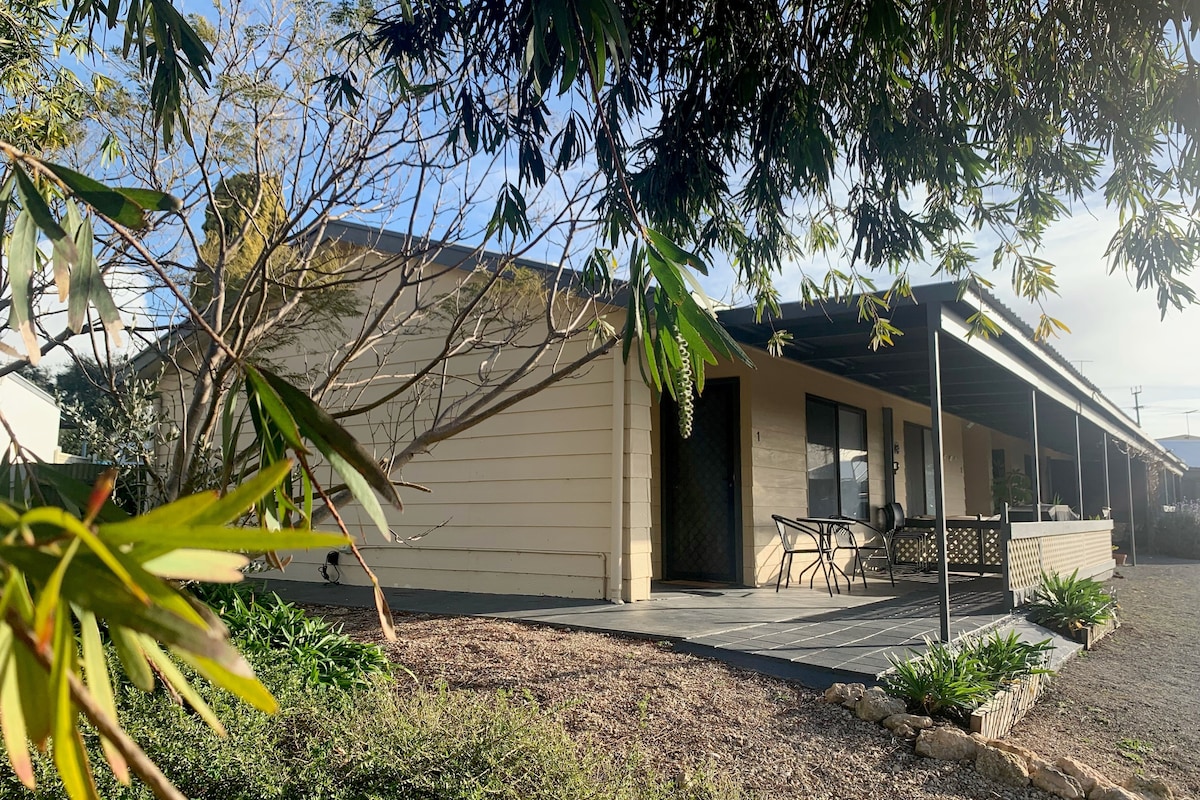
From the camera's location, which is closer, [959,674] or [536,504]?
[959,674]

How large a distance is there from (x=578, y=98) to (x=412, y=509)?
17.0ft

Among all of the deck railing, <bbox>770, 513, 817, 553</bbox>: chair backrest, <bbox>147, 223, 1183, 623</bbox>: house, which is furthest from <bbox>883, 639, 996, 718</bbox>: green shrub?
<bbox>770, 513, 817, 553</bbox>: chair backrest

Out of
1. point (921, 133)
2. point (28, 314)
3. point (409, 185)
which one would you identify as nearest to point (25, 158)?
point (28, 314)

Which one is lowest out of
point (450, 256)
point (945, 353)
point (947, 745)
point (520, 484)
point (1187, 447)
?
point (947, 745)

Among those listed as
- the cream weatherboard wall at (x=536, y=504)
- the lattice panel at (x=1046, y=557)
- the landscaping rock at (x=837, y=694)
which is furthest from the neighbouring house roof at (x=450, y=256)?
the lattice panel at (x=1046, y=557)

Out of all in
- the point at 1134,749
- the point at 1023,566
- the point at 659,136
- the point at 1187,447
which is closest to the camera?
the point at 1134,749

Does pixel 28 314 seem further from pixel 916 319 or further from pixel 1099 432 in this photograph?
pixel 1099 432

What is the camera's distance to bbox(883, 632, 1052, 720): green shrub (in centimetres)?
426

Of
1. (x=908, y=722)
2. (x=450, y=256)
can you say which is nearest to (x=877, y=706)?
(x=908, y=722)

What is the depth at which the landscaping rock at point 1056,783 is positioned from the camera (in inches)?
142

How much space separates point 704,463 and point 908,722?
17.1 feet

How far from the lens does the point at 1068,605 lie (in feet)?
24.0

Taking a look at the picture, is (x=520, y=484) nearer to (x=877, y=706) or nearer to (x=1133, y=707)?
(x=877, y=706)

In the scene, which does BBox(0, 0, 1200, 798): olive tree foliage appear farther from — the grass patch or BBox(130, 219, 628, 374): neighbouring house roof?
the grass patch
